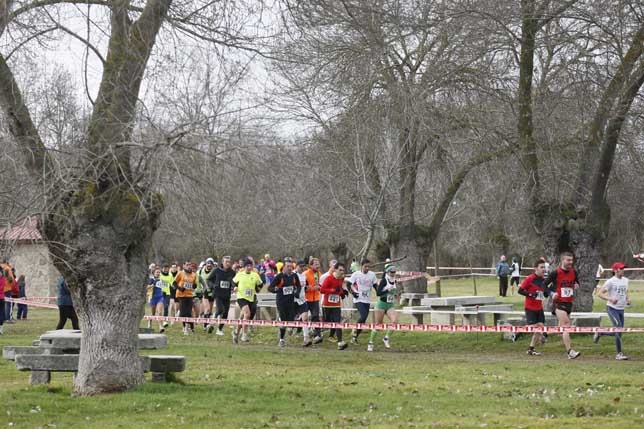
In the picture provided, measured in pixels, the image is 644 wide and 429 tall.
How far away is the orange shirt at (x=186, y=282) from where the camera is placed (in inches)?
1095

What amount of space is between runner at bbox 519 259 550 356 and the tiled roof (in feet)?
34.8

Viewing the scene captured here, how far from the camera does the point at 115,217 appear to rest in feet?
43.4

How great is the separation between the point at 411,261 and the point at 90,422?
24.9 metres

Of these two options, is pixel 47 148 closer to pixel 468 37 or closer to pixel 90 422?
pixel 90 422

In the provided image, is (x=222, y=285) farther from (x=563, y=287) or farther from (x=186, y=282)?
(x=563, y=287)

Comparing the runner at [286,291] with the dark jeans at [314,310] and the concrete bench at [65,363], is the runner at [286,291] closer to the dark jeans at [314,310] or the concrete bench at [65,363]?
the dark jeans at [314,310]

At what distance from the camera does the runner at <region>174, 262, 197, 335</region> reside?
27.8m

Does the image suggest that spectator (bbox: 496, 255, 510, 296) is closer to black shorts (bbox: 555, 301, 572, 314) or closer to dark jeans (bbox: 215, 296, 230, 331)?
dark jeans (bbox: 215, 296, 230, 331)

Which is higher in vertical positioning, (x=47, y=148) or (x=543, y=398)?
(x=47, y=148)

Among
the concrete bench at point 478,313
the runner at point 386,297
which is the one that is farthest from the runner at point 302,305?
the concrete bench at point 478,313

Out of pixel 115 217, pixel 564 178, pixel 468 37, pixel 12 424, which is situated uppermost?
pixel 468 37

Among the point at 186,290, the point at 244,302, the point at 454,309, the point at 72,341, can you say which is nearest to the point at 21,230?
the point at 72,341

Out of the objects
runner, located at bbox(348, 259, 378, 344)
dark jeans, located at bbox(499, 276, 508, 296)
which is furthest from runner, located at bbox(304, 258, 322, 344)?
dark jeans, located at bbox(499, 276, 508, 296)

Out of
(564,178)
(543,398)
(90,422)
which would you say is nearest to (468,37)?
(564,178)
